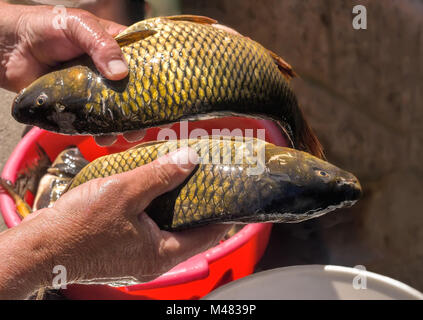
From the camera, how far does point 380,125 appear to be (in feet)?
6.07

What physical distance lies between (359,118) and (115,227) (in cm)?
136

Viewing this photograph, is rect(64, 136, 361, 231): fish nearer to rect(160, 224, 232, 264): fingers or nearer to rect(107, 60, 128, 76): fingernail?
rect(160, 224, 232, 264): fingers

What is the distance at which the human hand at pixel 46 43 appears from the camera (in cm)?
96

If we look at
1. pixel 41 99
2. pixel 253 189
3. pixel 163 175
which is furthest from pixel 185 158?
Answer: pixel 41 99

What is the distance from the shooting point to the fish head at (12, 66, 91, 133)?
0.97m

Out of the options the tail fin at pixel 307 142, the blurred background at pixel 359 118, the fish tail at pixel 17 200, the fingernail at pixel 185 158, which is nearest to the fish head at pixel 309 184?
the fingernail at pixel 185 158

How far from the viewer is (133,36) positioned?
1015 millimetres

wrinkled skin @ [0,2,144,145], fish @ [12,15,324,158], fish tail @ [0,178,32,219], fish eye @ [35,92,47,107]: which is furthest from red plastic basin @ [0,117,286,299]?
fish eye @ [35,92,47,107]

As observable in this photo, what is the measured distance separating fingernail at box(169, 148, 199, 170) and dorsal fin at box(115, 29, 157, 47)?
31 centimetres

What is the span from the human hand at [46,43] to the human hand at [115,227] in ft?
0.84

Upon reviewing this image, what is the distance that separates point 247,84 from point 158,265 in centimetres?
55

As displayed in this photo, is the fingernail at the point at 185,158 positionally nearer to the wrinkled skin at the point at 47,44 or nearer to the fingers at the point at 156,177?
the fingers at the point at 156,177
